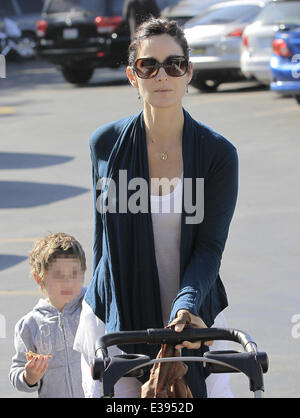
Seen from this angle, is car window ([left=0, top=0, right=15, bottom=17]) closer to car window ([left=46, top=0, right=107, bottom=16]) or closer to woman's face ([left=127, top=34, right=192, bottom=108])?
car window ([left=46, top=0, right=107, bottom=16])

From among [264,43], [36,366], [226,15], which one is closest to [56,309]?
[36,366]

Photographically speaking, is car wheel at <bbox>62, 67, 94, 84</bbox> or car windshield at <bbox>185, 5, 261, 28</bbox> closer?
car windshield at <bbox>185, 5, 261, 28</bbox>

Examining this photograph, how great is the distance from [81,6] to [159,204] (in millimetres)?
19623

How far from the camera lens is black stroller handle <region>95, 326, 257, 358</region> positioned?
3.05 metres

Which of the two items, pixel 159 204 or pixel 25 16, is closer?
pixel 159 204

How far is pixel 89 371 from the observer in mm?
3580

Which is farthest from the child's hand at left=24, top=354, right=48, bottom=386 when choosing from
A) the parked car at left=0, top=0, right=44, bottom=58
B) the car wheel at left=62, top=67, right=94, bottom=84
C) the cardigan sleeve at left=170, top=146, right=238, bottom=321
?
the parked car at left=0, top=0, right=44, bottom=58

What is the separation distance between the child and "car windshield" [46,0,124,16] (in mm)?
18306

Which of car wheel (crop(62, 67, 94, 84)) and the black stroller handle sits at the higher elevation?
the black stroller handle

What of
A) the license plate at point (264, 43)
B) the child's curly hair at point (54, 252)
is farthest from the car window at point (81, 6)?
the child's curly hair at point (54, 252)

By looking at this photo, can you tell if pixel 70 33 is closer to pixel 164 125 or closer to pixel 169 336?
pixel 164 125

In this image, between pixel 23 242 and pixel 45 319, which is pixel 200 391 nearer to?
pixel 45 319

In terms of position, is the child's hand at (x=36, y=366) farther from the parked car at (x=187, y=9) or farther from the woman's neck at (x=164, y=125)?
the parked car at (x=187, y=9)

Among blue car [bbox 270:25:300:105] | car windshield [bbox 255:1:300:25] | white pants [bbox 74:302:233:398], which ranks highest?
car windshield [bbox 255:1:300:25]
